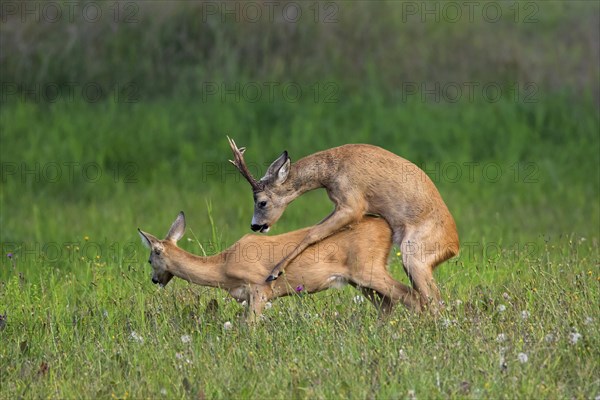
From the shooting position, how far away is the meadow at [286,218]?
8023mm

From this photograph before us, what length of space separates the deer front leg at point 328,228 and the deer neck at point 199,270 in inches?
18.3

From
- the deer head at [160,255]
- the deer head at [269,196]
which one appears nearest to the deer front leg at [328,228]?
the deer head at [269,196]

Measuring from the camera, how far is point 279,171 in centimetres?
1041

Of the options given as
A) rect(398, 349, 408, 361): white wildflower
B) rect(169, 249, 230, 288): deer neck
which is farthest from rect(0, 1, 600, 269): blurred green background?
rect(398, 349, 408, 361): white wildflower

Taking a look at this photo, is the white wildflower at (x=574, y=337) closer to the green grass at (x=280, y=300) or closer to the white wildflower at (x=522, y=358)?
Result: the green grass at (x=280, y=300)

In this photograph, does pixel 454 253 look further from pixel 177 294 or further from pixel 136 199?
pixel 136 199

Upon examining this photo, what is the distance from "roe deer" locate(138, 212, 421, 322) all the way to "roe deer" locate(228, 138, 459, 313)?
0.29 ft

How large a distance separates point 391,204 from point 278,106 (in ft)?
28.1

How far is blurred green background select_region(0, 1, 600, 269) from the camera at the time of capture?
15742mm

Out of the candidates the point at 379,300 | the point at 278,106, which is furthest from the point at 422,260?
the point at 278,106

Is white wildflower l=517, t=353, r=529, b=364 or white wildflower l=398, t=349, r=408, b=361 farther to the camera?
white wildflower l=398, t=349, r=408, b=361

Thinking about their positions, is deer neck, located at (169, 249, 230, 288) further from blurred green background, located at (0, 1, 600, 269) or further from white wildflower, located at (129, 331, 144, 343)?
blurred green background, located at (0, 1, 600, 269)

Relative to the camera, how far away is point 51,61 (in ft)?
63.4

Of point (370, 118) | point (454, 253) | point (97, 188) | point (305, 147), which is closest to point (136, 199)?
point (97, 188)
